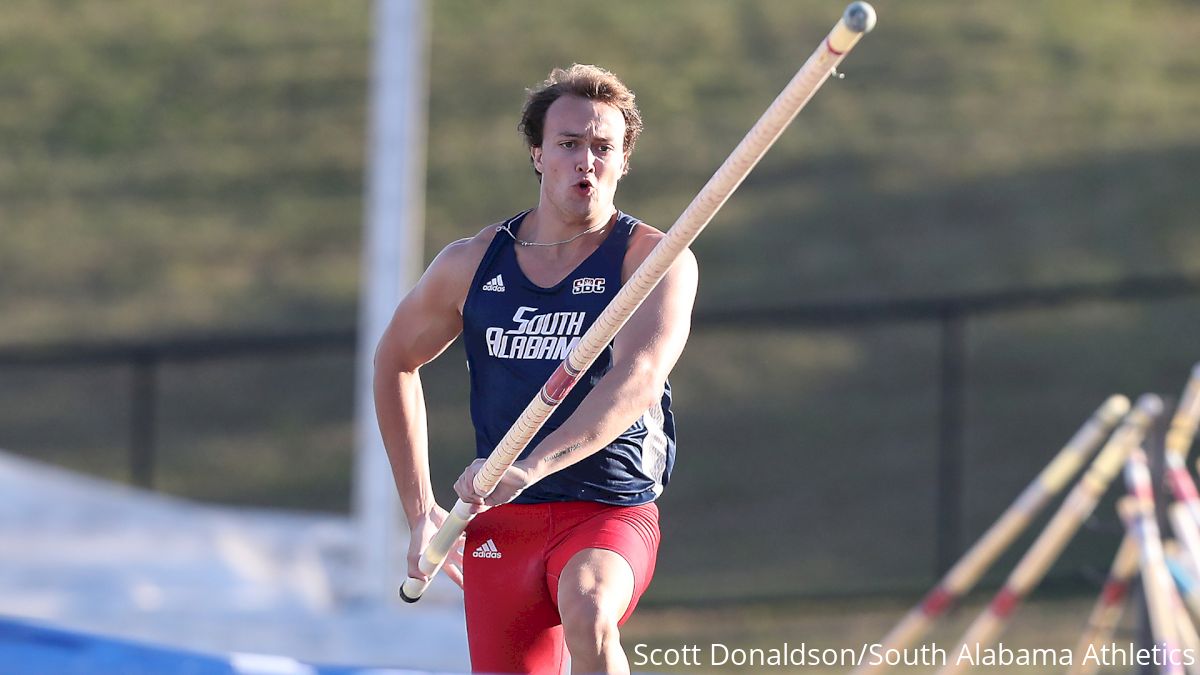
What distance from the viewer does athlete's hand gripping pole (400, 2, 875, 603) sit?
3303mm

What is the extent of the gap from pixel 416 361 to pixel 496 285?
39cm

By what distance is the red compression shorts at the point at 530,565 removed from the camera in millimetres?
4125

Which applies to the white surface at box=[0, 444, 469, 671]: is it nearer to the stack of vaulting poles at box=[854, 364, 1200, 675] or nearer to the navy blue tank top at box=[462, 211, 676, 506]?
the stack of vaulting poles at box=[854, 364, 1200, 675]

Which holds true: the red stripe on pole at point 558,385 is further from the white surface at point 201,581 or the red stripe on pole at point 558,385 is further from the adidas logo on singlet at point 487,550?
the white surface at point 201,581

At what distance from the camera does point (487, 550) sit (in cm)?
427

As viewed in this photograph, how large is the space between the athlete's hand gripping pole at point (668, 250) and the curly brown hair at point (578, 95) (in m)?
0.54

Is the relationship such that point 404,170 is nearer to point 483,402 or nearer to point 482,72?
point 483,402

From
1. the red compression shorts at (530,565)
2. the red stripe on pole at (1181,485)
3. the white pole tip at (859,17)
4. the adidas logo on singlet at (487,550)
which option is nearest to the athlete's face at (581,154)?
the red compression shorts at (530,565)

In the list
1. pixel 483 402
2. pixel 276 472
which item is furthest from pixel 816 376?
pixel 483 402

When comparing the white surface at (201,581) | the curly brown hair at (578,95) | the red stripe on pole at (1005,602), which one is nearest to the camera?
the curly brown hair at (578,95)

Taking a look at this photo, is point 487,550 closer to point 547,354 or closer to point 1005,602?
point 547,354

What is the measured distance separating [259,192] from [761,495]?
9.03 meters

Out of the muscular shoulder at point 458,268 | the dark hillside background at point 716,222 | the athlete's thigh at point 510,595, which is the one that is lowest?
the athlete's thigh at point 510,595

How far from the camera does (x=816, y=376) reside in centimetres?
1490
